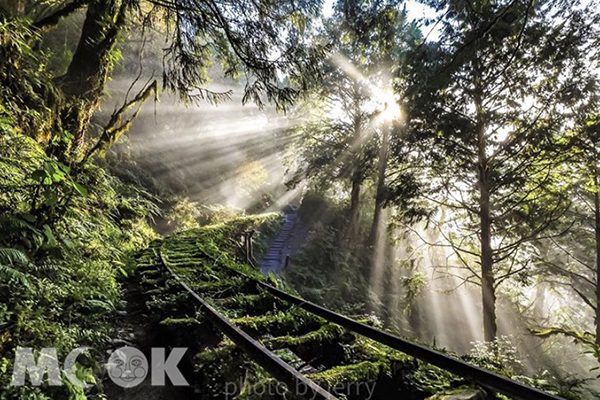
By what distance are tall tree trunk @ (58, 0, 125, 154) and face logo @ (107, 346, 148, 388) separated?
4.68 metres

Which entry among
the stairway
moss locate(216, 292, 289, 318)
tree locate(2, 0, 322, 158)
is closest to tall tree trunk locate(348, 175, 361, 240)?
the stairway

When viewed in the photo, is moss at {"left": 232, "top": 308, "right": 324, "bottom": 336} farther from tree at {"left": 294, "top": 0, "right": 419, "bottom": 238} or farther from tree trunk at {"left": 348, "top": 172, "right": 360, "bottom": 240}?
tree trunk at {"left": 348, "top": 172, "right": 360, "bottom": 240}

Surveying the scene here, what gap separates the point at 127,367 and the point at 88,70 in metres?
6.17

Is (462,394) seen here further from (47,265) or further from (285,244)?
(285,244)

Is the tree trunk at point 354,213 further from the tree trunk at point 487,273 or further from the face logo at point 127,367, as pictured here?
the face logo at point 127,367

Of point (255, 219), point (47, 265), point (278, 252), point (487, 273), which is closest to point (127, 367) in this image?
point (47, 265)

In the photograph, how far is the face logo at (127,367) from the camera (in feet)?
8.32

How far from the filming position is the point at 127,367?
9.04 feet

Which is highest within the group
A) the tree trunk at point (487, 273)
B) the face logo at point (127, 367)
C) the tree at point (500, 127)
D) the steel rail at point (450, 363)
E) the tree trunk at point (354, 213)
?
the tree trunk at point (354, 213)

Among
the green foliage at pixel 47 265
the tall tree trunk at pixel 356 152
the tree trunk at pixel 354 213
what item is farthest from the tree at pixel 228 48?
the tree trunk at pixel 354 213

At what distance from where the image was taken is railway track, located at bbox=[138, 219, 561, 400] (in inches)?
78.9

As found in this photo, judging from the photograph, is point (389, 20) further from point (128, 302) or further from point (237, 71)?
point (128, 302)

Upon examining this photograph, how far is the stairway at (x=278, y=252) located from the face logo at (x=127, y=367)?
34.3 feet

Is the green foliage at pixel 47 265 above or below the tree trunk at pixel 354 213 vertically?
below
